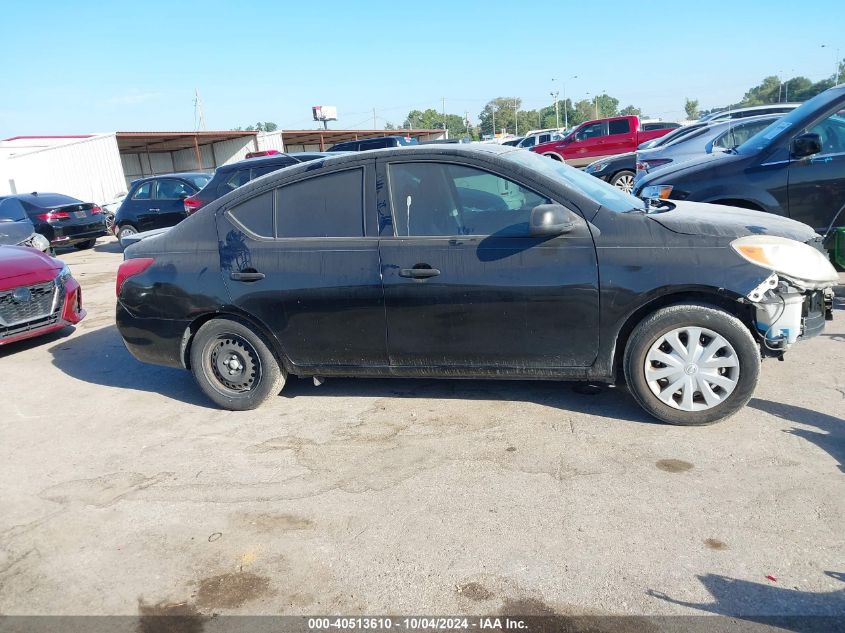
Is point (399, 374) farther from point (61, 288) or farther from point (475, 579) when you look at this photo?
point (61, 288)

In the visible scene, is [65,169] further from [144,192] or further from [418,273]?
[418,273]

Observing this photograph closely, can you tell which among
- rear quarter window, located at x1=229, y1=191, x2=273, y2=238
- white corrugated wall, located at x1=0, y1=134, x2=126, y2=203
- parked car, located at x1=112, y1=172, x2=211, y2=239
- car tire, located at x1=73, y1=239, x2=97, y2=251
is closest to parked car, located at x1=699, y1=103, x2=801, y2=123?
rear quarter window, located at x1=229, y1=191, x2=273, y2=238

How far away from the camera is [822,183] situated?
253 inches

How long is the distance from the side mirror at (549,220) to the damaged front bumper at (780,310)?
1.13 m

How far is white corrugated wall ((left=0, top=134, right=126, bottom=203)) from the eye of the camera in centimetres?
2894

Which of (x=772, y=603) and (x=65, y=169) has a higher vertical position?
(x=65, y=169)

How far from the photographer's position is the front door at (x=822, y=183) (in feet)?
21.0

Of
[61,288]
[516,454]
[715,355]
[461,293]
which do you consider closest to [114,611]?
[516,454]

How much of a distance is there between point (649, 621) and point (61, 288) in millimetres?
6933

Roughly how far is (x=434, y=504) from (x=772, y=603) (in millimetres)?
1578

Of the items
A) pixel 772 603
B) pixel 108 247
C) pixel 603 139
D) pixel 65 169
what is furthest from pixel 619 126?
pixel 65 169

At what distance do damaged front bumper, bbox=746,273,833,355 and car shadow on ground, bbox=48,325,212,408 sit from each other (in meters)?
3.91

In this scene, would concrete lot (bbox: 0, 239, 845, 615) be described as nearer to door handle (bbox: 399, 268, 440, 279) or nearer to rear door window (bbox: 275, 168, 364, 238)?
door handle (bbox: 399, 268, 440, 279)

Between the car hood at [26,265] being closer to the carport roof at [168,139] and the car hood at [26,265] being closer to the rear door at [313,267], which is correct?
the rear door at [313,267]
